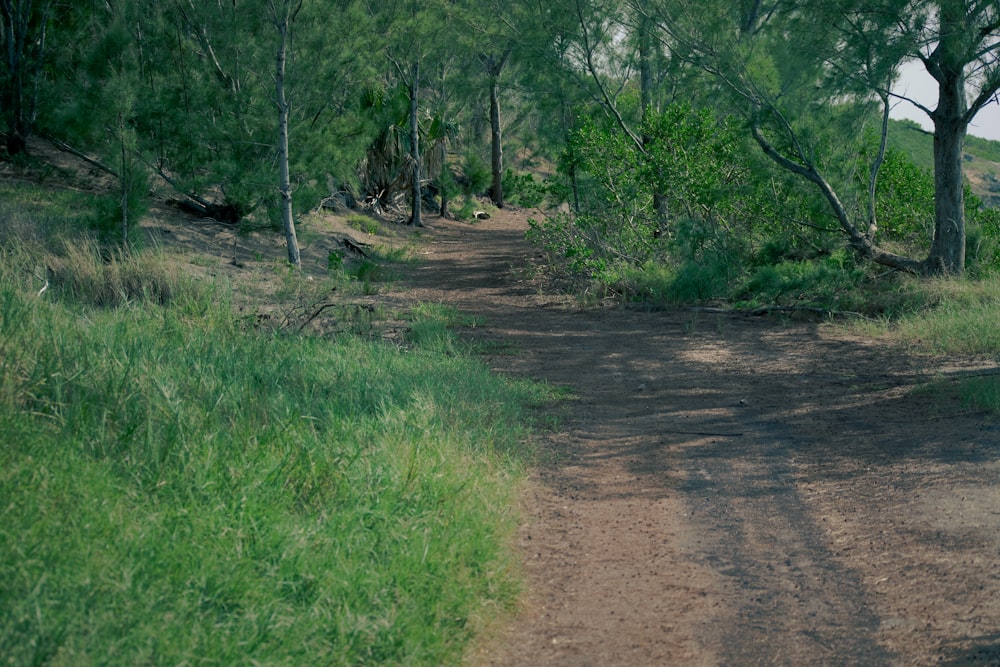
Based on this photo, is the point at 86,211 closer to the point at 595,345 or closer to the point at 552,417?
the point at 595,345

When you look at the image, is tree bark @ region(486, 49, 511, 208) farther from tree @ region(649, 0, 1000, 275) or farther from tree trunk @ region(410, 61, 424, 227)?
tree @ region(649, 0, 1000, 275)

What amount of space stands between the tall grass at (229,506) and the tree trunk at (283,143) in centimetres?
740

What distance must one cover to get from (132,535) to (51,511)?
1.17ft

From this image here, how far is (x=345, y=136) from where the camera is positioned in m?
15.6

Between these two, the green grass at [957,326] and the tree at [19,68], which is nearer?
the green grass at [957,326]

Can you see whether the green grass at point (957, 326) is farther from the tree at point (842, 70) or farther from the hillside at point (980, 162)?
the hillside at point (980, 162)

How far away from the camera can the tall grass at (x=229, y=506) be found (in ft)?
9.90

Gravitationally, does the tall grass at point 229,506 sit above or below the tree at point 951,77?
below

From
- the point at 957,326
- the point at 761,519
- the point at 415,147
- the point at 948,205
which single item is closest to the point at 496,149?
the point at 415,147

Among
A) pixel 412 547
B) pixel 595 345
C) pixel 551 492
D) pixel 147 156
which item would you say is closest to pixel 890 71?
pixel 595 345

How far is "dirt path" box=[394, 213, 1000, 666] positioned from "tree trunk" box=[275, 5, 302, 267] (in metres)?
5.98

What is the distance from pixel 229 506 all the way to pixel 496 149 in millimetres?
30764

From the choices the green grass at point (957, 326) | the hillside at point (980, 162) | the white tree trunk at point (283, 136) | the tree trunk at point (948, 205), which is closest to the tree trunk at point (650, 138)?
the tree trunk at point (948, 205)

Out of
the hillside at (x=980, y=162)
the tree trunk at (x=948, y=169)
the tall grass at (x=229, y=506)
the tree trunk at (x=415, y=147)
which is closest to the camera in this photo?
the tall grass at (x=229, y=506)
